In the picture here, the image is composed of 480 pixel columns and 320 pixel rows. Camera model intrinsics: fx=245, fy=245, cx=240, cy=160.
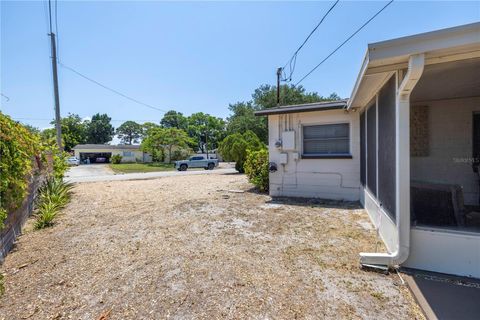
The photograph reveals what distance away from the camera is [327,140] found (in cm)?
655

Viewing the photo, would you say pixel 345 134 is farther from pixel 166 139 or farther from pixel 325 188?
pixel 166 139

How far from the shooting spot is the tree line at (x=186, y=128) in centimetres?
2730

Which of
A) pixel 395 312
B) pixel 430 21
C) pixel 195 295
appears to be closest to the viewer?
pixel 395 312

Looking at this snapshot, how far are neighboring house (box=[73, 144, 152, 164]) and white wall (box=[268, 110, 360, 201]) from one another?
124 feet

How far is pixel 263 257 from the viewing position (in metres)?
3.03

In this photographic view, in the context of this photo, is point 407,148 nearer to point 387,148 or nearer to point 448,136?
point 387,148

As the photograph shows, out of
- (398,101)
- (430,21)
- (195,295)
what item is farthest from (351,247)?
(430,21)

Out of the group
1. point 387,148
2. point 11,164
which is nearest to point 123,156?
point 11,164

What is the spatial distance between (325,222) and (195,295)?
2991 millimetres

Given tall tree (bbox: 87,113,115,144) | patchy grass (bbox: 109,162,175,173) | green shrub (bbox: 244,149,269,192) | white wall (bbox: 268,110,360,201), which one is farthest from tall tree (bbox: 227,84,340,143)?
tall tree (bbox: 87,113,115,144)

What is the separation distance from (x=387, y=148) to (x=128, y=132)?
69736 millimetres

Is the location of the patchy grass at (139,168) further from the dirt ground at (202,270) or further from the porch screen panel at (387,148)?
the porch screen panel at (387,148)

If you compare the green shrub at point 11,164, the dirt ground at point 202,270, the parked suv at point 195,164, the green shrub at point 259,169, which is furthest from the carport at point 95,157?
the green shrub at point 11,164

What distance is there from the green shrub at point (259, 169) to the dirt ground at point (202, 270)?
2.85m
